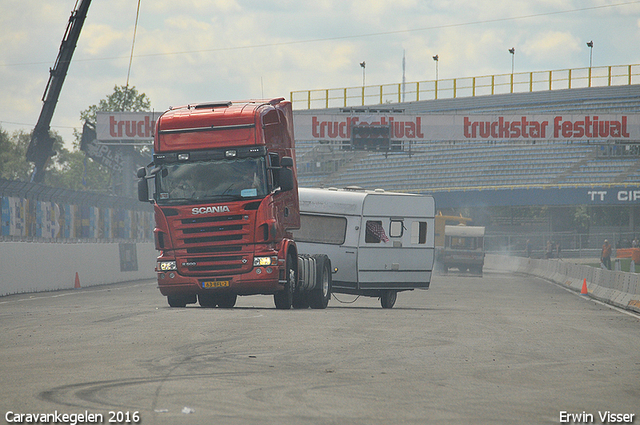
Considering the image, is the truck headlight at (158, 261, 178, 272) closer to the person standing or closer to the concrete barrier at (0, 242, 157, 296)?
the concrete barrier at (0, 242, 157, 296)

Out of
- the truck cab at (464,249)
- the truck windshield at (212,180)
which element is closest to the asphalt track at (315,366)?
the truck windshield at (212,180)

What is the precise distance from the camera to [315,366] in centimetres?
933

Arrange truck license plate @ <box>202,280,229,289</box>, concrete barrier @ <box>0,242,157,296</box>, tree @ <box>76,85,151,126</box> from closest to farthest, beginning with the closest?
1. truck license plate @ <box>202,280,229,289</box>
2. concrete barrier @ <box>0,242,157,296</box>
3. tree @ <box>76,85,151,126</box>

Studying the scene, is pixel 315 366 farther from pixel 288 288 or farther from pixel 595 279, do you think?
pixel 595 279

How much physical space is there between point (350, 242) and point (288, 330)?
700 centimetres

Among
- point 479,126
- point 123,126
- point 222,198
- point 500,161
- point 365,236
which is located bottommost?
point 365,236

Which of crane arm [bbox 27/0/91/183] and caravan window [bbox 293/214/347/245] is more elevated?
crane arm [bbox 27/0/91/183]

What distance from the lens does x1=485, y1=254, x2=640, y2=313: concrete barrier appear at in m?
22.2

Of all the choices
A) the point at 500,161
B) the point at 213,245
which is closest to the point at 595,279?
the point at 213,245

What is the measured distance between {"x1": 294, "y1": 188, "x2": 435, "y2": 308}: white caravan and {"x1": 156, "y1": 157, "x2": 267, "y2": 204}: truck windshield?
4377 millimetres

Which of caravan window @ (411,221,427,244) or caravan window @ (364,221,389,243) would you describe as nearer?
caravan window @ (364,221,389,243)

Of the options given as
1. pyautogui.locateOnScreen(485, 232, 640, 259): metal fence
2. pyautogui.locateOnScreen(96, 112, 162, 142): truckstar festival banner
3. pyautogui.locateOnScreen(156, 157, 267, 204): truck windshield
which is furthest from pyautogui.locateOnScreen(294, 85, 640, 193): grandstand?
pyautogui.locateOnScreen(156, 157, 267, 204): truck windshield

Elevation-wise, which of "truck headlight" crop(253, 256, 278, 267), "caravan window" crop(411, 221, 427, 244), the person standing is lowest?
the person standing

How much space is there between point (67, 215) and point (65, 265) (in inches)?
507
